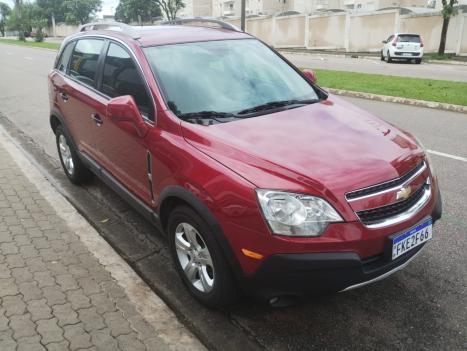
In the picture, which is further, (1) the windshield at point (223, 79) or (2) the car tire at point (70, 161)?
(2) the car tire at point (70, 161)

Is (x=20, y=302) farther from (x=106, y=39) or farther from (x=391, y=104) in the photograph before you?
(x=391, y=104)

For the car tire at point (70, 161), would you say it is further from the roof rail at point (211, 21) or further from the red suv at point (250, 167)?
the roof rail at point (211, 21)

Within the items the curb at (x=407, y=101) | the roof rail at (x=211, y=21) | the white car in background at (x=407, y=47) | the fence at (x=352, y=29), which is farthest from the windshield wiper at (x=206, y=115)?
the fence at (x=352, y=29)

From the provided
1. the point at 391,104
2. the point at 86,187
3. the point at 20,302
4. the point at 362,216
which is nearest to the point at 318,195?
the point at 362,216

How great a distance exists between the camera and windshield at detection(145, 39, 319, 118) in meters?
3.43

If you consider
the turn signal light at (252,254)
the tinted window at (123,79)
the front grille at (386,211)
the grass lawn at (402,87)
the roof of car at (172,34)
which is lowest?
the grass lawn at (402,87)

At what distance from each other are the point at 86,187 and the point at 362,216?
3.81 m

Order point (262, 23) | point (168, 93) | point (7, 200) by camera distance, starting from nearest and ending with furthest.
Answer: point (168, 93) → point (7, 200) → point (262, 23)

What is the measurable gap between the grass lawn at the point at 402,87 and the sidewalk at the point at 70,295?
8463 millimetres

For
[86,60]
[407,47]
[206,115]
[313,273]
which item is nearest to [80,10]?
[407,47]

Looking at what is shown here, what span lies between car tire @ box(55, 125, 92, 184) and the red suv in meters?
0.99

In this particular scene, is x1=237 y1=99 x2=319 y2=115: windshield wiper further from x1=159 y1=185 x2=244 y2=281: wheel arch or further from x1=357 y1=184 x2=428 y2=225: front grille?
x1=357 y1=184 x2=428 y2=225: front grille

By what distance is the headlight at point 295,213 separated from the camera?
250 centimetres

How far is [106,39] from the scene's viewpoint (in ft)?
14.3
